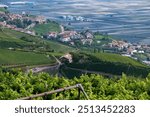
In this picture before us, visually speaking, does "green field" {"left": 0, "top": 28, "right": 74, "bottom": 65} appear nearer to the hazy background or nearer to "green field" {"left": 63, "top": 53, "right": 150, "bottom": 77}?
"green field" {"left": 63, "top": 53, "right": 150, "bottom": 77}

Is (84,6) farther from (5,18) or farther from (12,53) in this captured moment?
(12,53)

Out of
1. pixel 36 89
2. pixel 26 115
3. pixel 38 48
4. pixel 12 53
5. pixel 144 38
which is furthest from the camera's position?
pixel 144 38

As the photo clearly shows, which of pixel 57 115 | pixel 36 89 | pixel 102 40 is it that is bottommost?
pixel 102 40

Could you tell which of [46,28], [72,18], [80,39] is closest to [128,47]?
[80,39]

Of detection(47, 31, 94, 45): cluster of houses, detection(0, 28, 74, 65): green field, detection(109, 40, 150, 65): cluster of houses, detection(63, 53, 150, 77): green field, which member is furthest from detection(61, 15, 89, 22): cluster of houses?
Answer: detection(63, 53, 150, 77): green field

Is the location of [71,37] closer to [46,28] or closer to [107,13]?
[46,28]

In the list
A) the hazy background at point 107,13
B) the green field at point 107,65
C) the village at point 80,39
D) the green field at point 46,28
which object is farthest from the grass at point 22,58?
the green field at point 46,28

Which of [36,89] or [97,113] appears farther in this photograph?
[36,89]

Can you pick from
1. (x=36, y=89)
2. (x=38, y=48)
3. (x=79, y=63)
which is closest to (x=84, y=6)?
(x=38, y=48)
